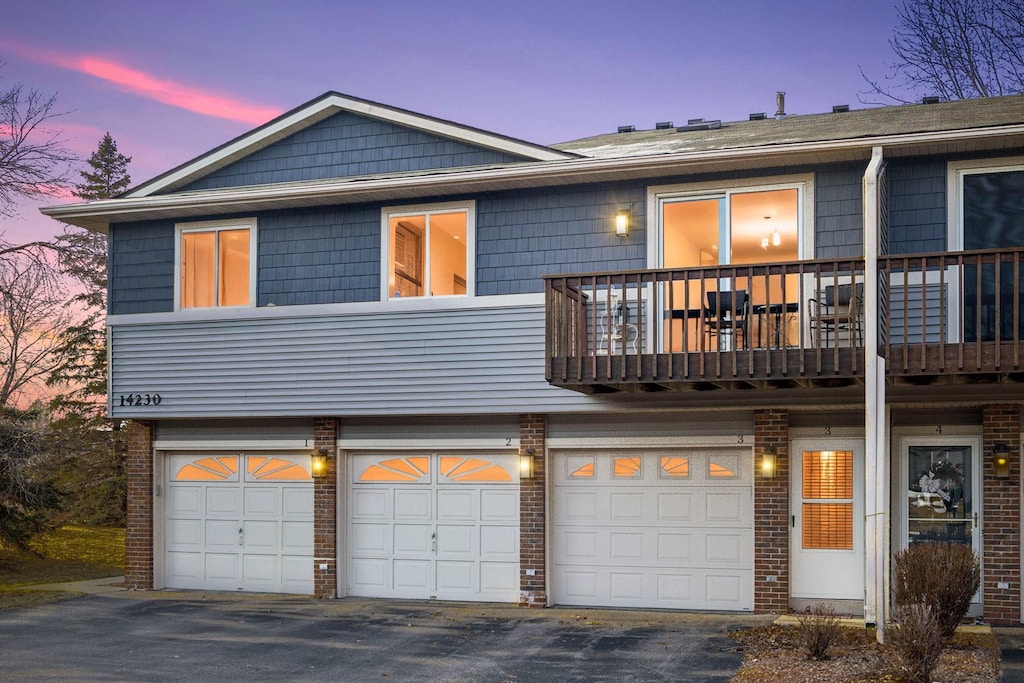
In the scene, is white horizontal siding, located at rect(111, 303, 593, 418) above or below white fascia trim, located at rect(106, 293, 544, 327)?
below

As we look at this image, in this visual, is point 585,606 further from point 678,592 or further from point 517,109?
point 517,109

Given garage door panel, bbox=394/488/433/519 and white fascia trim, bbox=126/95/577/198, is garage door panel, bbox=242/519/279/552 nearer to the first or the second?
garage door panel, bbox=394/488/433/519

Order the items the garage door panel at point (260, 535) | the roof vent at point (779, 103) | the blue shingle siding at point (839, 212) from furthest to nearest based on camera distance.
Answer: the roof vent at point (779, 103) → the garage door panel at point (260, 535) → the blue shingle siding at point (839, 212)

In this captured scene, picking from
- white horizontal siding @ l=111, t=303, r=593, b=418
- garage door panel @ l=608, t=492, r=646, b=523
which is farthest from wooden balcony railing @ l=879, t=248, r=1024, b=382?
white horizontal siding @ l=111, t=303, r=593, b=418

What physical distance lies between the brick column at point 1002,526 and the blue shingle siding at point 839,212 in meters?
→ 2.44

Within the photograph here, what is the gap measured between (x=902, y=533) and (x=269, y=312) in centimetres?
875

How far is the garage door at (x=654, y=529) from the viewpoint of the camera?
1334cm

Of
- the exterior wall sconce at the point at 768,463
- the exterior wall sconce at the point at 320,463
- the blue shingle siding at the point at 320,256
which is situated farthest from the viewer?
the exterior wall sconce at the point at 320,463

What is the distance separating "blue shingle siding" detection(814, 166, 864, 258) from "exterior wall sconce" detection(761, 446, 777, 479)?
2.41m

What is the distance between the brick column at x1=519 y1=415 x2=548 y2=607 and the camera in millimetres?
13812

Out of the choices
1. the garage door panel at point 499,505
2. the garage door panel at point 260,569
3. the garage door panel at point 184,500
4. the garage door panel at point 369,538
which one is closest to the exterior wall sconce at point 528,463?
the garage door panel at point 499,505

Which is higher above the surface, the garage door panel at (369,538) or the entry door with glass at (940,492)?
the entry door with glass at (940,492)

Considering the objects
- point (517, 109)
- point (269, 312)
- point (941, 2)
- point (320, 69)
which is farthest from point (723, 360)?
point (941, 2)

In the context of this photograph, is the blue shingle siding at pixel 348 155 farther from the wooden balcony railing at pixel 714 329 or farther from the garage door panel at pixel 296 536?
the garage door panel at pixel 296 536
